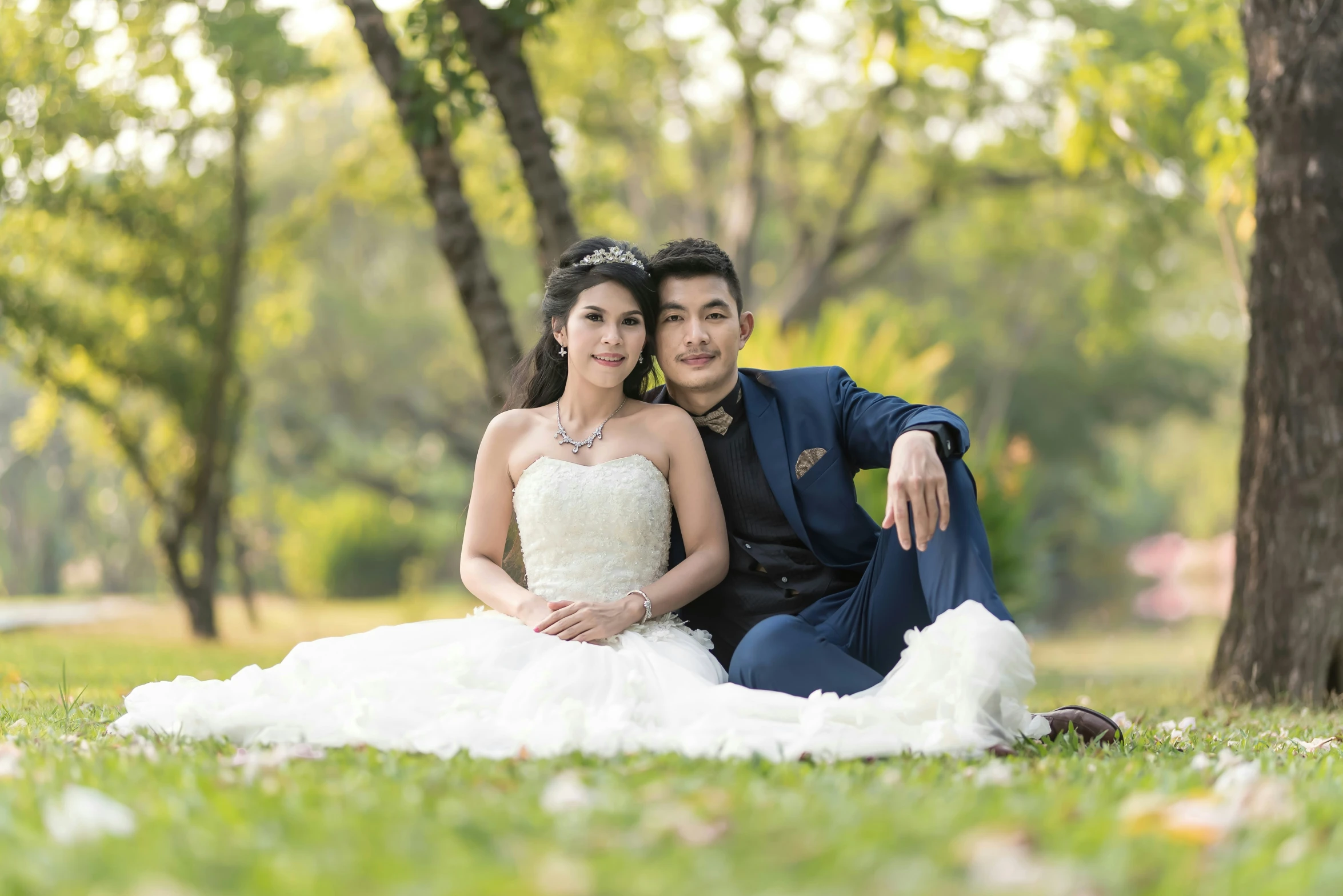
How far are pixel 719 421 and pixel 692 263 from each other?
A: 1.80ft

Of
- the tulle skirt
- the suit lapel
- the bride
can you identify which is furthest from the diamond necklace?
the tulle skirt

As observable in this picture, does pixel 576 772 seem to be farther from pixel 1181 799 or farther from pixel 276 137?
pixel 276 137

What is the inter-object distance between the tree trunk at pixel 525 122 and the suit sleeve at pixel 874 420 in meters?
2.39

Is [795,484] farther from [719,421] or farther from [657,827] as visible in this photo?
[657,827]

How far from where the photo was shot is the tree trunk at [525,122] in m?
6.00

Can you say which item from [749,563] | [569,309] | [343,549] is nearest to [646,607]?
[749,563]

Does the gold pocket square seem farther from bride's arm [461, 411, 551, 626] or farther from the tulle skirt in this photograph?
bride's arm [461, 411, 551, 626]

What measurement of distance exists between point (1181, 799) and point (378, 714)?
77.4 inches

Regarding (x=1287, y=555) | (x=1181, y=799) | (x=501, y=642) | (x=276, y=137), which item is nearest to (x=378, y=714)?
(x=501, y=642)

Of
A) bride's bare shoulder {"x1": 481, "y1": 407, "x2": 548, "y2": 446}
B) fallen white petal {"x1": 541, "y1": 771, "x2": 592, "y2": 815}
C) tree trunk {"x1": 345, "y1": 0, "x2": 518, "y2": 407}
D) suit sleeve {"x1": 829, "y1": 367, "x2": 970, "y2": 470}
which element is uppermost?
tree trunk {"x1": 345, "y1": 0, "x2": 518, "y2": 407}

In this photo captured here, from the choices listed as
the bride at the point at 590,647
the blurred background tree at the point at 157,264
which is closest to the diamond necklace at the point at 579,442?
the bride at the point at 590,647

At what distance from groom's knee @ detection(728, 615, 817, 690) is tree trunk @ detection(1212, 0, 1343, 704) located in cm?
298

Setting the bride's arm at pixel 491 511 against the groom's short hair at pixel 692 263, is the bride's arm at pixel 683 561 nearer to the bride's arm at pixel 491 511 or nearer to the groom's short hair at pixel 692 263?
the bride's arm at pixel 491 511

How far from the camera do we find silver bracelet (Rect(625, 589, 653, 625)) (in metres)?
3.72
